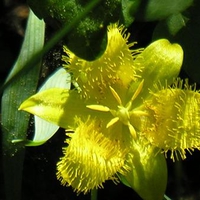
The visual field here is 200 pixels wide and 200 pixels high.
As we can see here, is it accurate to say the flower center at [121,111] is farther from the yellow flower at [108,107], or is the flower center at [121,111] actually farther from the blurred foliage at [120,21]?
the blurred foliage at [120,21]

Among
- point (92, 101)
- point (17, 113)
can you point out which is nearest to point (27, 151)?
point (17, 113)

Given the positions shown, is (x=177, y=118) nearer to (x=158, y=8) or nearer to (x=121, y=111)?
(x=121, y=111)

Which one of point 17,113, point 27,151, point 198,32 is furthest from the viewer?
point 27,151

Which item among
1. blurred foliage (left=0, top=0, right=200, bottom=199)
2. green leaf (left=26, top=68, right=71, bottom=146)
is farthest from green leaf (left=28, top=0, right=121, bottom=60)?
green leaf (left=26, top=68, right=71, bottom=146)

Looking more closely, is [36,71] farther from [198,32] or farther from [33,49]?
[198,32]

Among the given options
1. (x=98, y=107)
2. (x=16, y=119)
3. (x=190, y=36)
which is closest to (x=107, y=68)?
(x=98, y=107)

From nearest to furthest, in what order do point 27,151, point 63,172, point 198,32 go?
1. point 63,172
2. point 198,32
3. point 27,151

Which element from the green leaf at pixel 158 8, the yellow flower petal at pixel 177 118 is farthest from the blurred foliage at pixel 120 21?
the yellow flower petal at pixel 177 118
